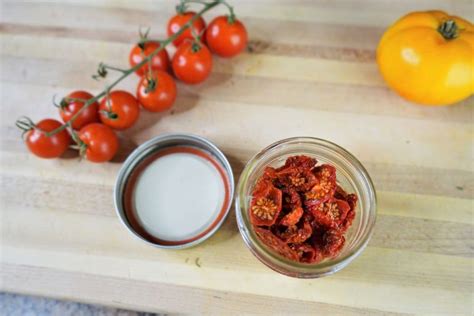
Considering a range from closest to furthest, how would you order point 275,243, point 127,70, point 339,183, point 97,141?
point 275,243
point 339,183
point 97,141
point 127,70

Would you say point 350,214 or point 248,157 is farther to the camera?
point 248,157

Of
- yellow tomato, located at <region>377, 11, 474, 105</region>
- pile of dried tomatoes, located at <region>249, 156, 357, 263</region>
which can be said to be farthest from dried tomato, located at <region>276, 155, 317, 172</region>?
yellow tomato, located at <region>377, 11, 474, 105</region>

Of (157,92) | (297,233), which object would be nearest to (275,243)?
(297,233)

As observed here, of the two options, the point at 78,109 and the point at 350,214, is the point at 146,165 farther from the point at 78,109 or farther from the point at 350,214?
the point at 350,214

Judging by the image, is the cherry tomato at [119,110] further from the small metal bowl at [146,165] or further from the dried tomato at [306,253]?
the dried tomato at [306,253]

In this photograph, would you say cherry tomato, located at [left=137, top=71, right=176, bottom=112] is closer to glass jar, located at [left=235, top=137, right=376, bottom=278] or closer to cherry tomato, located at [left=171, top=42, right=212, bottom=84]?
cherry tomato, located at [left=171, top=42, right=212, bottom=84]

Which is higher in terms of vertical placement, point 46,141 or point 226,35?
point 226,35

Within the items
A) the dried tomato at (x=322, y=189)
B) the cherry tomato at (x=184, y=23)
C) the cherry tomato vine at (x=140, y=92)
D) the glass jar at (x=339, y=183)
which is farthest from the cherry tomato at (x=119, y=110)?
the dried tomato at (x=322, y=189)
